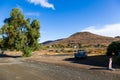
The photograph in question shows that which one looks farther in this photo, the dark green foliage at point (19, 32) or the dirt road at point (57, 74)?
the dark green foliage at point (19, 32)

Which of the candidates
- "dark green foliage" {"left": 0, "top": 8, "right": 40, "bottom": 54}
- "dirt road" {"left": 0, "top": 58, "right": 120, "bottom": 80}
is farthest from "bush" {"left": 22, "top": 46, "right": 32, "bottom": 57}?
"dirt road" {"left": 0, "top": 58, "right": 120, "bottom": 80}

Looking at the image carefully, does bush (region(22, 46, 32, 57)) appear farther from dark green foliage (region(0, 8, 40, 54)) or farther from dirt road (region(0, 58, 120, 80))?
dirt road (region(0, 58, 120, 80))

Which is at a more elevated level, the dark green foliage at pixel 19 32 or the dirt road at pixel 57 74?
the dark green foliage at pixel 19 32

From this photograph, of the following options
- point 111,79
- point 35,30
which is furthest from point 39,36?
point 111,79

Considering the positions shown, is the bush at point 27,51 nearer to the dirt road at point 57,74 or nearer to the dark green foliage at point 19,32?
the dark green foliage at point 19,32

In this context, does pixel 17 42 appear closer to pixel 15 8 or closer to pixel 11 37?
pixel 11 37

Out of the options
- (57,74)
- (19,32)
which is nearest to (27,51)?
(19,32)

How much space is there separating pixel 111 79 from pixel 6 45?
43.6 meters

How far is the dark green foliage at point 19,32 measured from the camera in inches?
2218

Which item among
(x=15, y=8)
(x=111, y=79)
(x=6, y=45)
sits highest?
(x=15, y=8)

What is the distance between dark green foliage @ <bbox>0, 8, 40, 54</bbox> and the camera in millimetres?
56344

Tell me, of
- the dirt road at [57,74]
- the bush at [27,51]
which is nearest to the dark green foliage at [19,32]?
the bush at [27,51]

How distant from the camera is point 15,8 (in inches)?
2302

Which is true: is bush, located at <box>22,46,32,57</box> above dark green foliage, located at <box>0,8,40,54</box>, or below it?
below
